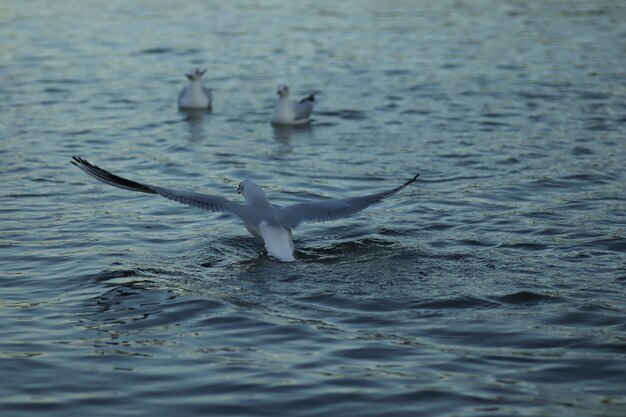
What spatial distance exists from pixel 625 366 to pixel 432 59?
1375cm

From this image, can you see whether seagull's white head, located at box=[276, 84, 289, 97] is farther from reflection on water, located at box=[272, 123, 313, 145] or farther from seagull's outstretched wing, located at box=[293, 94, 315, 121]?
reflection on water, located at box=[272, 123, 313, 145]

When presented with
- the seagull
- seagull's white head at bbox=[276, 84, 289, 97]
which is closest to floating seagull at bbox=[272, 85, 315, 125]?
seagull's white head at bbox=[276, 84, 289, 97]

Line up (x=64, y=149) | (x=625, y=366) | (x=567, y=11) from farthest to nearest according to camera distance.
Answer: (x=567, y=11), (x=64, y=149), (x=625, y=366)

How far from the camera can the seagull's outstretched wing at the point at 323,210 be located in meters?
10.3

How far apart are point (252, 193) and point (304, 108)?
5.97 metres

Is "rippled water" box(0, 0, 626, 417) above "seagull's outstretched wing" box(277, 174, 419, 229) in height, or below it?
below

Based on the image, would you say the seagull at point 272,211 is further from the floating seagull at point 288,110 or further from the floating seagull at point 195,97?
the floating seagull at point 195,97

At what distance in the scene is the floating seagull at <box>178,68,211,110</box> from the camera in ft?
56.5

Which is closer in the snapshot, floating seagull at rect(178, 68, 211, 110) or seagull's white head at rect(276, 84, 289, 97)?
seagull's white head at rect(276, 84, 289, 97)

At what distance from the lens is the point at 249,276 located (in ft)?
31.6

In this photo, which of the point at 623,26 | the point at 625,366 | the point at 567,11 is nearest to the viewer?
the point at 625,366

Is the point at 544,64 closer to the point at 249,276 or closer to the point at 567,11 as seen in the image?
the point at 567,11

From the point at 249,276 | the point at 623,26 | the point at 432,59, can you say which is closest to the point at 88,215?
the point at 249,276

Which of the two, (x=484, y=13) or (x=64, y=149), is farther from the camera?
(x=484, y=13)
